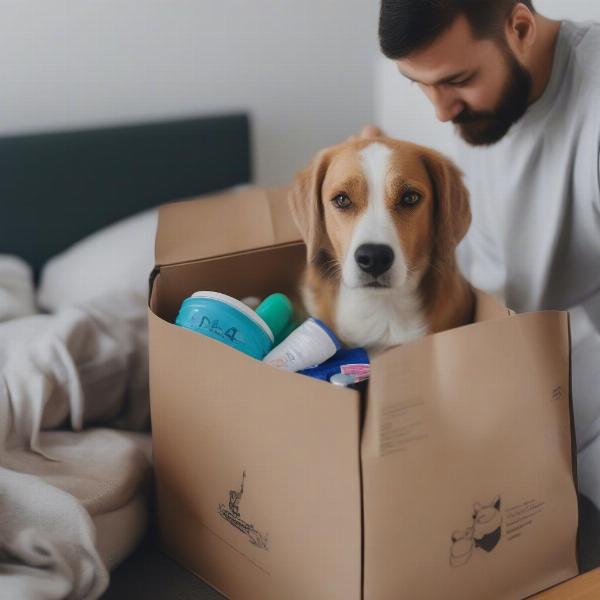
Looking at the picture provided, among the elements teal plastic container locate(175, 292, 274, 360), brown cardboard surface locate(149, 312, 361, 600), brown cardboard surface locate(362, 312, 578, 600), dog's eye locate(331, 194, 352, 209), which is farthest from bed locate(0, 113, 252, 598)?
dog's eye locate(331, 194, 352, 209)

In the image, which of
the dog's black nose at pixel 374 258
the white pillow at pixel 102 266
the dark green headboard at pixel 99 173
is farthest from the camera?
the dark green headboard at pixel 99 173

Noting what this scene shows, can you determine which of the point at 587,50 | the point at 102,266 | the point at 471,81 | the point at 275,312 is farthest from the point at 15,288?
the point at 587,50

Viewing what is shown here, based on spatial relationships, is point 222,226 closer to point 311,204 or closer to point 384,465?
point 311,204

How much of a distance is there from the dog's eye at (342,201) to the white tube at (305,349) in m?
0.18

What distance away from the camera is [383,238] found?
3.22 feet

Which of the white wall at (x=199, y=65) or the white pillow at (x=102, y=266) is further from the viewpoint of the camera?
the white wall at (x=199, y=65)

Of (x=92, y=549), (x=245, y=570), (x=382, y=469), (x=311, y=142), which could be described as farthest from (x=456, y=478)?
(x=311, y=142)

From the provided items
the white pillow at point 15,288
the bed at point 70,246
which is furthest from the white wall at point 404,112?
the white pillow at point 15,288

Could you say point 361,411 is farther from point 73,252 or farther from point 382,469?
point 73,252

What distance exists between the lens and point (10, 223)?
65.6 inches

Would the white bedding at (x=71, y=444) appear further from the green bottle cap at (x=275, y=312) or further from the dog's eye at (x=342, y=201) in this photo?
the dog's eye at (x=342, y=201)

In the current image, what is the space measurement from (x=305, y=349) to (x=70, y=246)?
985 millimetres

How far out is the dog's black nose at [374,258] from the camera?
0.98 metres

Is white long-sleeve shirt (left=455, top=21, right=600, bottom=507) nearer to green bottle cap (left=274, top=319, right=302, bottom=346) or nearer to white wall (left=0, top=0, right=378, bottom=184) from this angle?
green bottle cap (left=274, top=319, right=302, bottom=346)
